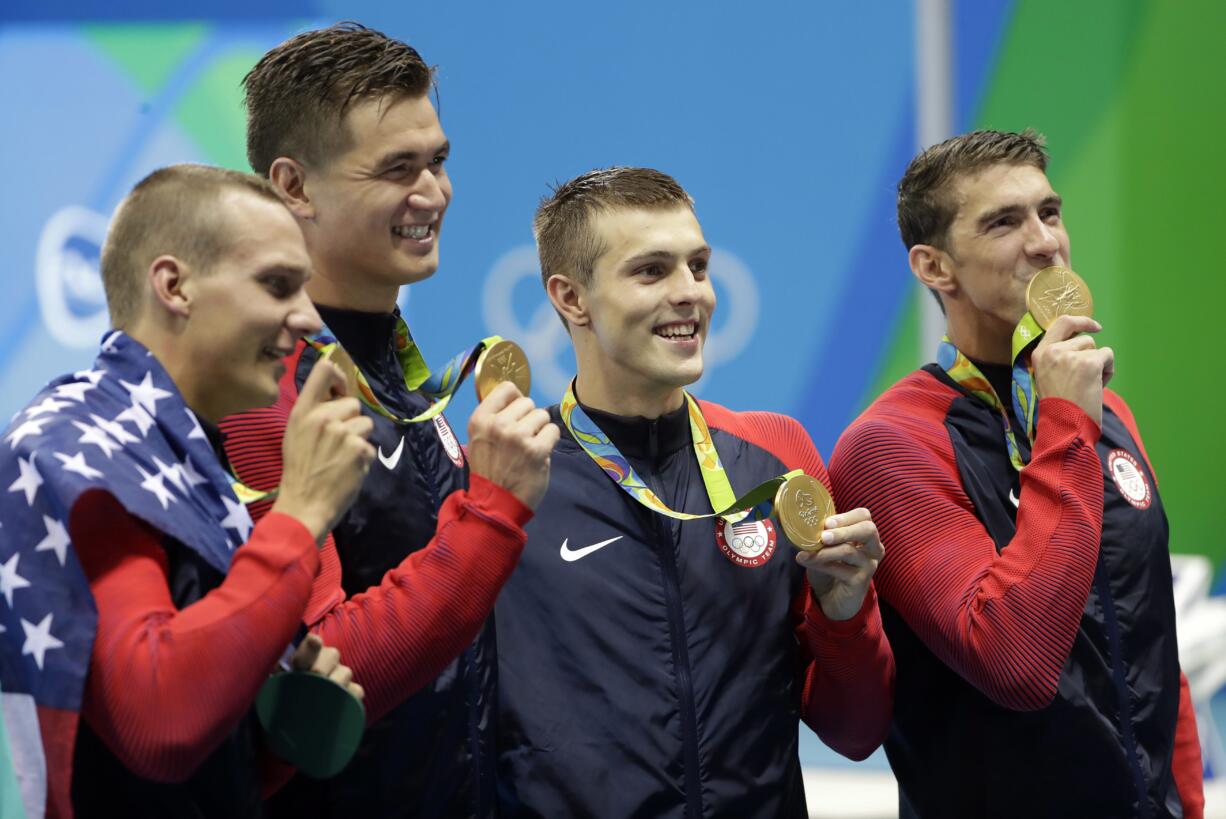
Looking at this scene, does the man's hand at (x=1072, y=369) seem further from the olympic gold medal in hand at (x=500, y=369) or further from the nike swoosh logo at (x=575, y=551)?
the olympic gold medal in hand at (x=500, y=369)

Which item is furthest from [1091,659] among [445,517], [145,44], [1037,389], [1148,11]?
[145,44]

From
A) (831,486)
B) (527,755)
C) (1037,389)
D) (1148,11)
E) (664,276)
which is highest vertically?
(1148,11)

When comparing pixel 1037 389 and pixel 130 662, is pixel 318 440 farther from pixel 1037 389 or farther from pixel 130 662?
pixel 1037 389

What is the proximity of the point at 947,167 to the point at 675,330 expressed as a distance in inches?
28.7

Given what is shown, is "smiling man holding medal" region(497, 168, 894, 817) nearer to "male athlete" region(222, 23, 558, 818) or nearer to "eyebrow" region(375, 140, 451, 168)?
"male athlete" region(222, 23, 558, 818)

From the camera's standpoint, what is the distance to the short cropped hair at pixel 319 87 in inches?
99.4

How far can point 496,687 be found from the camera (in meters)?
2.53

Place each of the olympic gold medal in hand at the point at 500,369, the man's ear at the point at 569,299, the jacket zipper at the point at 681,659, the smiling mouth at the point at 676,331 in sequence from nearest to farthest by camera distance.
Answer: the olympic gold medal in hand at the point at 500,369
the jacket zipper at the point at 681,659
the smiling mouth at the point at 676,331
the man's ear at the point at 569,299

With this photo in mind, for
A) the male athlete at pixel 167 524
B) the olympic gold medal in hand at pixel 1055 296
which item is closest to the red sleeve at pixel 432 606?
the male athlete at pixel 167 524

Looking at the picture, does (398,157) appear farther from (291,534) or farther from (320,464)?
(291,534)

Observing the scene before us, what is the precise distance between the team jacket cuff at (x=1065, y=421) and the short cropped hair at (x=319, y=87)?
1252 mm

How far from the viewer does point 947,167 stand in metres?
3.05

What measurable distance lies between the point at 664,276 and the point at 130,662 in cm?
136

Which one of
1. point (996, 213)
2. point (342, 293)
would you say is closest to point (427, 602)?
point (342, 293)
